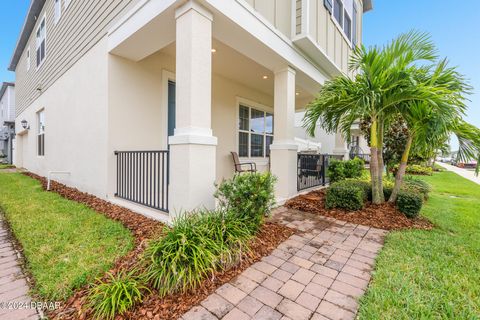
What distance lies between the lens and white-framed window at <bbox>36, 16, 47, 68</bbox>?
8677mm

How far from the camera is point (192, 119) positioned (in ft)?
10.3

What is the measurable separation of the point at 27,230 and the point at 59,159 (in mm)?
4592

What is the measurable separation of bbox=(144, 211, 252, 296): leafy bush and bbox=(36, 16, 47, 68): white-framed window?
1040 centimetres

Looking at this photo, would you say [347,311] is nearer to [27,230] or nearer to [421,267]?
[421,267]

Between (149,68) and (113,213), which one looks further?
(149,68)

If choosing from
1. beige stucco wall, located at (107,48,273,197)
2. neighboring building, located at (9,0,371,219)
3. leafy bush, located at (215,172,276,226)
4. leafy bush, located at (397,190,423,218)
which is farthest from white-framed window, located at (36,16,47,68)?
leafy bush, located at (397,190,423,218)

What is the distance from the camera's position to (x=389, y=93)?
13.0ft

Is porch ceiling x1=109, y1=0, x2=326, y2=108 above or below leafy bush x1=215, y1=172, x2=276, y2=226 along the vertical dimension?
above

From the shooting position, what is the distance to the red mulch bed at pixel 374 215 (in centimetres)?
371

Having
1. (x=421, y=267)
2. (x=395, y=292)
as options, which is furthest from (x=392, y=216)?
(x=395, y=292)

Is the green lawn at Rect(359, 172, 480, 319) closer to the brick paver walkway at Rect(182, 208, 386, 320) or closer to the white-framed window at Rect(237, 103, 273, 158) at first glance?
the brick paver walkway at Rect(182, 208, 386, 320)

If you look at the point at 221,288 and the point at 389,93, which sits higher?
the point at 389,93

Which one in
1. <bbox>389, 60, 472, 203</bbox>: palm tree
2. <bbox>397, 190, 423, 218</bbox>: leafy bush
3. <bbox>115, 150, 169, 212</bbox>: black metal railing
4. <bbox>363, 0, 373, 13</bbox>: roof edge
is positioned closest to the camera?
<bbox>389, 60, 472, 203</bbox>: palm tree

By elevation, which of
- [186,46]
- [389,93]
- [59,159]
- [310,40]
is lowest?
[59,159]
